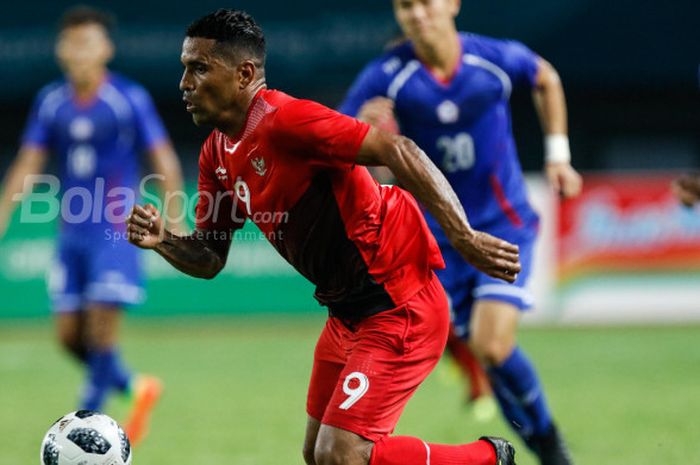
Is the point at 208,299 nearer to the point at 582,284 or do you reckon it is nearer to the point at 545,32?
the point at 582,284

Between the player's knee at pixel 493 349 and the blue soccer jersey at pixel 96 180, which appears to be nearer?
the player's knee at pixel 493 349

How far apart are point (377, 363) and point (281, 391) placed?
5749 mm

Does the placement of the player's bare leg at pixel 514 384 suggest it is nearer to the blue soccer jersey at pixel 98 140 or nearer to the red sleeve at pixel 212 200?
the red sleeve at pixel 212 200

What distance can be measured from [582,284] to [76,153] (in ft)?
25.7

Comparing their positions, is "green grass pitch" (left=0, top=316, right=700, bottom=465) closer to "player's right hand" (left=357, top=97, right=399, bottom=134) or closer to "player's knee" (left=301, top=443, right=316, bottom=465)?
"player's knee" (left=301, top=443, right=316, bottom=465)

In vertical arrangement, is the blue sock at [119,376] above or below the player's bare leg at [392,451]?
below

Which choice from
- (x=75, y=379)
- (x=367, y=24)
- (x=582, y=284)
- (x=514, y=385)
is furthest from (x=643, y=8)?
(x=514, y=385)

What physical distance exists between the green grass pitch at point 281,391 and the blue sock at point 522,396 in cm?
72

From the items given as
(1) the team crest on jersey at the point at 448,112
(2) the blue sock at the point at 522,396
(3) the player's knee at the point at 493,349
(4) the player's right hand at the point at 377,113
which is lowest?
(2) the blue sock at the point at 522,396

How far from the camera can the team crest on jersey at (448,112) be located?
702 cm

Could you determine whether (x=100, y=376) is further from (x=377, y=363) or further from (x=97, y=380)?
(x=377, y=363)

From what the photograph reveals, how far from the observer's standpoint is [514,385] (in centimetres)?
659

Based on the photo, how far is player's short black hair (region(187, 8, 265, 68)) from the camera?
482 centimetres

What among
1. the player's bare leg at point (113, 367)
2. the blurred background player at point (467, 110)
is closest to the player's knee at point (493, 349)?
the blurred background player at point (467, 110)
